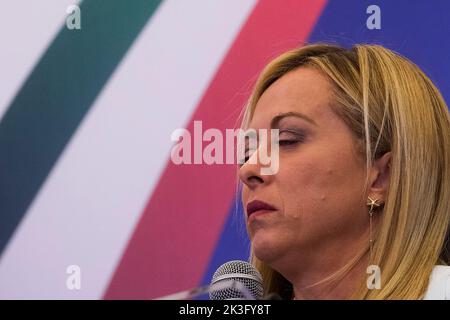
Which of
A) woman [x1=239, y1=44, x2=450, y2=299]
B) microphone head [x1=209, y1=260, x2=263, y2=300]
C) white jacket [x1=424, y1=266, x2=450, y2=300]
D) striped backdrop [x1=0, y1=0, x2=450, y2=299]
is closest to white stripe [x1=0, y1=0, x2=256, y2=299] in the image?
striped backdrop [x1=0, y1=0, x2=450, y2=299]

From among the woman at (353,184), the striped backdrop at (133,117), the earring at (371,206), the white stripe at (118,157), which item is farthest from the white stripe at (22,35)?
the earring at (371,206)

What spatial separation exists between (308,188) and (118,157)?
587mm

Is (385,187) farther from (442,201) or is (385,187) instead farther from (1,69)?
(1,69)

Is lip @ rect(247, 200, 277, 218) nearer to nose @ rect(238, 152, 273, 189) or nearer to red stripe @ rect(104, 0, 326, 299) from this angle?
nose @ rect(238, 152, 273, 189)

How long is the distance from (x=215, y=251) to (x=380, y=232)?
0.55 metres

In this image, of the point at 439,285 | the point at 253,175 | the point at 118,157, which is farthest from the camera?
the point at 118,157

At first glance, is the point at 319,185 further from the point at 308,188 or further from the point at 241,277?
the point at 241,277

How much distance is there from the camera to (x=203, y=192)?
1.78 m

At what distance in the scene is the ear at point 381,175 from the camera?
137 centimetres

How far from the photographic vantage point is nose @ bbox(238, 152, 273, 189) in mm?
1340

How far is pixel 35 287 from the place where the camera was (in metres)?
1.72

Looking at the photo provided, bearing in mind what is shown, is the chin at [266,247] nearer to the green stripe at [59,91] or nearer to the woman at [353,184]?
the woman at [353,184]

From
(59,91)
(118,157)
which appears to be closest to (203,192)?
(118,157)
